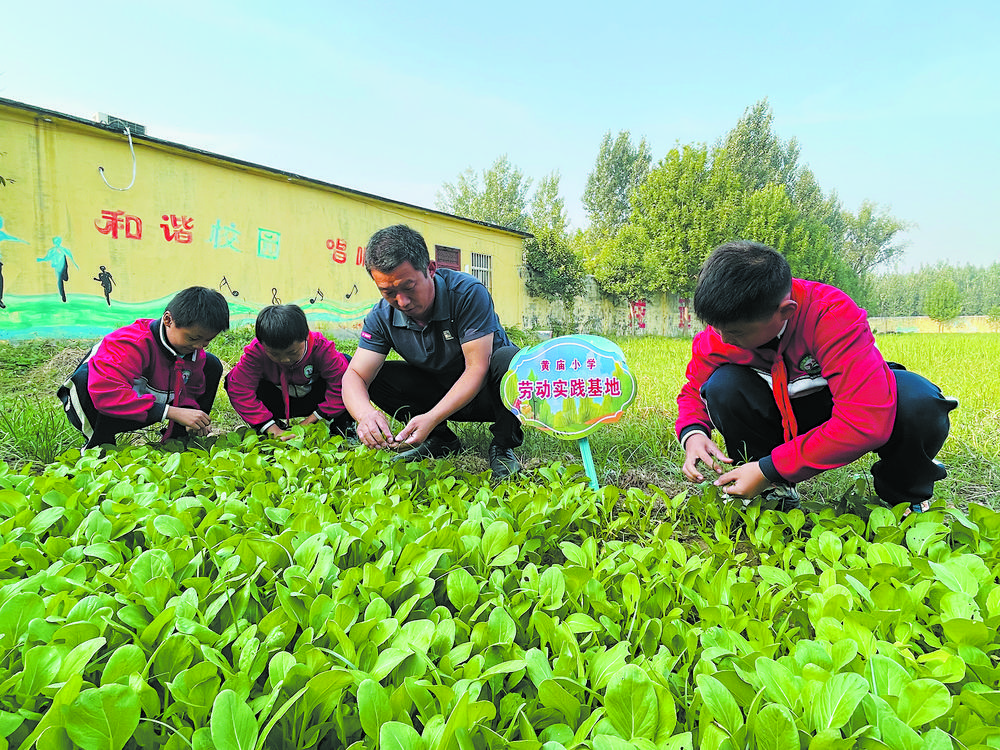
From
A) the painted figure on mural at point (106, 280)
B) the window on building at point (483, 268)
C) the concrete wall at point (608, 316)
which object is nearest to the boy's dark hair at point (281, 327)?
the painted figure on mural at point (106, 280)

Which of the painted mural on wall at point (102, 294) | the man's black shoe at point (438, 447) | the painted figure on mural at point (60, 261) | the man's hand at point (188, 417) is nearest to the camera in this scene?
the man's hand at point (188, 417)

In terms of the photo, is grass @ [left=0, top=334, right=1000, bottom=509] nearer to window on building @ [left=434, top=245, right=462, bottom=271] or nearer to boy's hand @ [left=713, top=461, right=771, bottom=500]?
boy's hand @ [left=713, top=461, right=771, bottom=500]

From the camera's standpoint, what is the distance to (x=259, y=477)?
1.95 meters

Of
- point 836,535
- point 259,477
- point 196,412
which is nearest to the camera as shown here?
point 836,535

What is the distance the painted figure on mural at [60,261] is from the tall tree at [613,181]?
27.5 m

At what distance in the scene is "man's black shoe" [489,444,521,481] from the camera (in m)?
2.44

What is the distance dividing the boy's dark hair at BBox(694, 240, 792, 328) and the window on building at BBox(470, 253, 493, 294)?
11.7m

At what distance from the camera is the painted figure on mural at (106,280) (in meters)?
6.77

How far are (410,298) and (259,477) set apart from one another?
35.6 inches

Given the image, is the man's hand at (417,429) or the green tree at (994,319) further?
the green tree at (994,319)

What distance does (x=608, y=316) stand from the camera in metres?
18.5

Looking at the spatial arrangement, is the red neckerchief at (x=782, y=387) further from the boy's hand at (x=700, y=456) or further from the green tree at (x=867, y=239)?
the green tree at (x=867, y=239)

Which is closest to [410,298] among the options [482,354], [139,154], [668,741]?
[482,354]

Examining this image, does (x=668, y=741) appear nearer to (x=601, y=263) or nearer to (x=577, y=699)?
(x=577, y=699)
